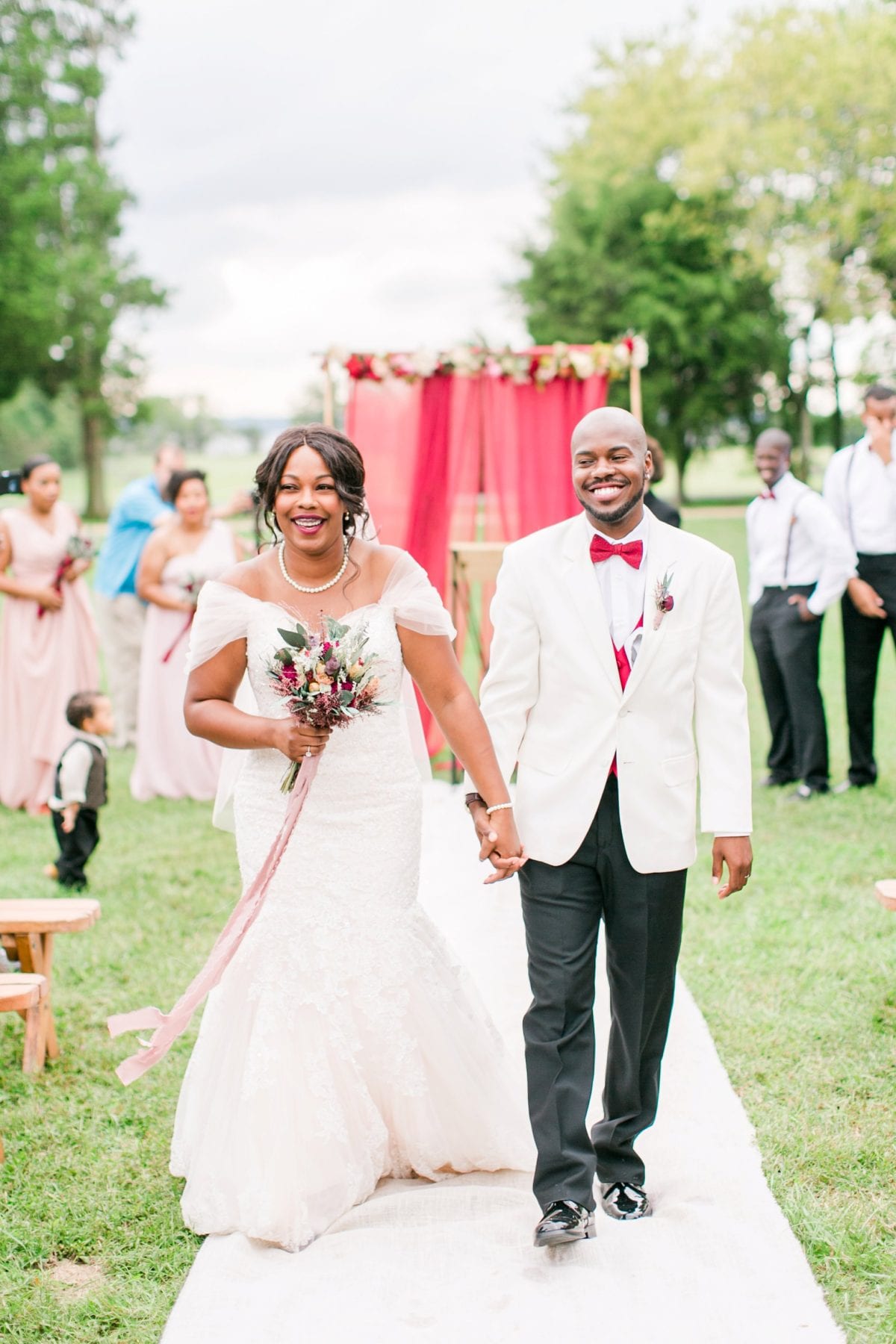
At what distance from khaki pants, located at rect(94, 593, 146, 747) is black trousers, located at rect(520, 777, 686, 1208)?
26.6 feet

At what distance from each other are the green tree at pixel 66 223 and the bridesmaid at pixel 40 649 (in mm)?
37187

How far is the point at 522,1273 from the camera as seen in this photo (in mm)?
3395

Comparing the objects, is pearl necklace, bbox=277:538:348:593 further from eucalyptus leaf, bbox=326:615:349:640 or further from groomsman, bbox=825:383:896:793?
groomsman, bbox=825:383:896:793

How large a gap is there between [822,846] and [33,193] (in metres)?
42.1

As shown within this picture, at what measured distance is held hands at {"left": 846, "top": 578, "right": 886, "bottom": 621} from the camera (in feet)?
27.6

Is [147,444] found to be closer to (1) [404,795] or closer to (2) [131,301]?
(2) [131,301]

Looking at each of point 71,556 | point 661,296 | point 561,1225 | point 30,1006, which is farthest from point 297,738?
point 661,296

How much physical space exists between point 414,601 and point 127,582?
306 inches

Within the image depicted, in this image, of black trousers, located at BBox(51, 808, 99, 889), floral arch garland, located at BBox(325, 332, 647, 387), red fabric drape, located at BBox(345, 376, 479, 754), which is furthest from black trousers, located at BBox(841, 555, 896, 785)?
black trousers, located at BBox(51, 808, 99, 889)

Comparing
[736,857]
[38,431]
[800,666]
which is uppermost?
[38,431]

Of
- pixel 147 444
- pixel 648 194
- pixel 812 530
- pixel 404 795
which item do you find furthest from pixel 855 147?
pixel 147 444

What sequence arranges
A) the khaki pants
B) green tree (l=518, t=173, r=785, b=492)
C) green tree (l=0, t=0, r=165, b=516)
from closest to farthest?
1. the khaki pants
2. green tree (l=0, t=0, r=165, b=516)
3. green tree (l=518, t=173, r=785, b=492)

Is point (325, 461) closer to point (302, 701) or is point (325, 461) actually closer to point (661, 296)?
point (302, 701)

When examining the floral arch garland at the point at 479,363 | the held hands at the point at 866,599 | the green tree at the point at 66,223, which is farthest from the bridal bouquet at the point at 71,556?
the green tree at the point at 66,223
